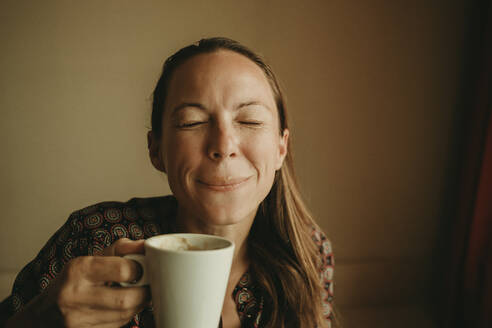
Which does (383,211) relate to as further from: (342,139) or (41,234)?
(41,234)

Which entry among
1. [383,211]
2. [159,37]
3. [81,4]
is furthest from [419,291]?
[81,4]

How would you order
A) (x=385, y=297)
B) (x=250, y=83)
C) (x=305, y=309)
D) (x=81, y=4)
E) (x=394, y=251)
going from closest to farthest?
1. (x=250, y=83)
2. (x=305, y=309)
3. (x=81, y=4)
4. (x=385, y=297)
5. (x=394, y=251)

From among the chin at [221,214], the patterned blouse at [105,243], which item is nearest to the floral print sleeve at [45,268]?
the patterned blouse at [105,243]

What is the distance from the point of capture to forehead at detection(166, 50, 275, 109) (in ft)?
2.83

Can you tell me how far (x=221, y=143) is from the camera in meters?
0.82

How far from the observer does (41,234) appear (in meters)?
1.74

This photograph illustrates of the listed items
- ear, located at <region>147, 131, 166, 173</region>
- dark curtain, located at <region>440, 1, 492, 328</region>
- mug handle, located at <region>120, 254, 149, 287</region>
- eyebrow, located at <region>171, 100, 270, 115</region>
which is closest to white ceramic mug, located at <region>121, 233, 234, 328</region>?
mug handle, located at <region>120, 254, 149, 287</region>

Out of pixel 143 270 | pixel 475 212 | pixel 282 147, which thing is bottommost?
pixel 475 212

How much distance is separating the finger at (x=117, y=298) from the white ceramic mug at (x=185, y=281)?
0.02 meters

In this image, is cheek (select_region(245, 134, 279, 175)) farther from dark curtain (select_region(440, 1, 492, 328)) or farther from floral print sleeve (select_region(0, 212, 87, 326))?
dark curtain (select_region(440, 1, 492, 328))

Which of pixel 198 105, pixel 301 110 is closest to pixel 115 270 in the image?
pixel 198 105

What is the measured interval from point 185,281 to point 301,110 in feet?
5.23

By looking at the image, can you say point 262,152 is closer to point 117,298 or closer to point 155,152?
point 155,152

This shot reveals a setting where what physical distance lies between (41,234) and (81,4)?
1134mm
